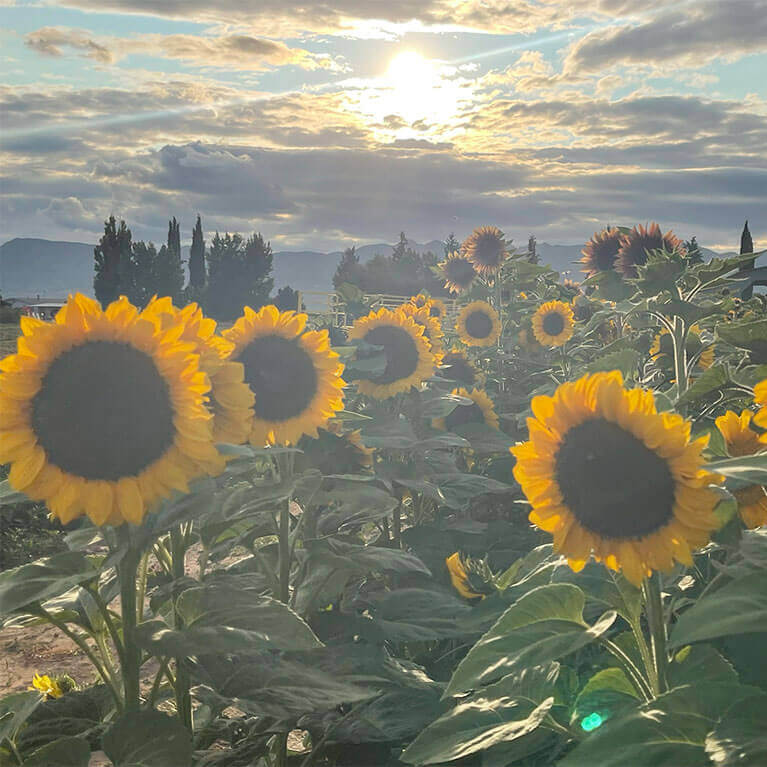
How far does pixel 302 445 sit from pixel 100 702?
1081 mm

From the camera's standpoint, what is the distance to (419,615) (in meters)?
2.54

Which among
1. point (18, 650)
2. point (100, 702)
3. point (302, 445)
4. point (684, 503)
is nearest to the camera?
point (684, 503)

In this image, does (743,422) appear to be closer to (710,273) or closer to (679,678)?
(679,678)

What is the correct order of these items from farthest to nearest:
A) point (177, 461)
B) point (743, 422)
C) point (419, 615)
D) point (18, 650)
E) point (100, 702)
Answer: point (18, 650) → point (419, 615) → point (100, 702) → point (743, 422) → point (177, 461)

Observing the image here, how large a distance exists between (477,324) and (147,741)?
6.76 m

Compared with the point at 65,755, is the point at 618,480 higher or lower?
higher

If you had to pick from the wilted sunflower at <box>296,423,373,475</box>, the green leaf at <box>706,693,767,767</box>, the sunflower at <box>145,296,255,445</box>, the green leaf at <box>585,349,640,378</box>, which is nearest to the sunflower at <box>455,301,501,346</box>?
the wilted sunflower at <box>296,423,373,475</box>

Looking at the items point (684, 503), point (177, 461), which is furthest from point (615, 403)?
point (177, 461)

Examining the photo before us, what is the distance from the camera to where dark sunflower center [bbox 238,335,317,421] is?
251cm

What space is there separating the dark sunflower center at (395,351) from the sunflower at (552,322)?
421 centimetres

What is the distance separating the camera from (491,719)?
164 centimetres

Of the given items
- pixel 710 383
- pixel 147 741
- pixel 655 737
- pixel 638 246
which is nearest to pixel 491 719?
pixel 655 737

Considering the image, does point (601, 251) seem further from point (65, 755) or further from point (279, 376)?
point (65, 755)

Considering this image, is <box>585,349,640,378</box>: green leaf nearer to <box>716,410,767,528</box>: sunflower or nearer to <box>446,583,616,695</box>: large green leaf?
<box>716,410,767,528</box>: sunflower
